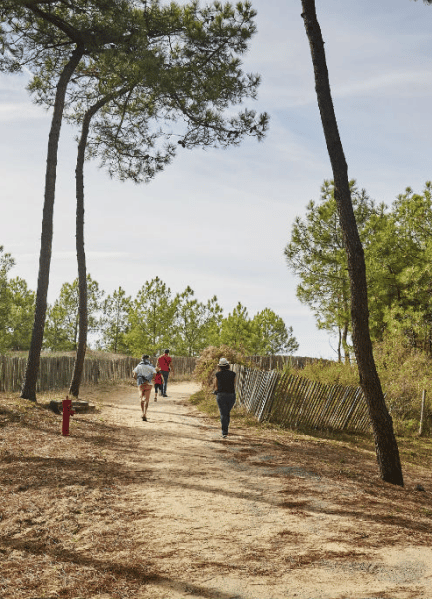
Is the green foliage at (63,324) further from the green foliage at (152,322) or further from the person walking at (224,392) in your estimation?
the person walking at (224,392)

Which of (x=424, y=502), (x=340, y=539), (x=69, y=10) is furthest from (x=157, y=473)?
(x=69, y=10)

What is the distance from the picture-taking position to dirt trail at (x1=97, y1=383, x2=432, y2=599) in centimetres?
430

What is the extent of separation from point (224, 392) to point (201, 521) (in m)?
5.82

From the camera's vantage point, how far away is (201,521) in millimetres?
5832

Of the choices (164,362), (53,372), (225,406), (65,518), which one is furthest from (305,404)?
(53,372)

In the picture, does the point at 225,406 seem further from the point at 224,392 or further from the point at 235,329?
the point at 235,329

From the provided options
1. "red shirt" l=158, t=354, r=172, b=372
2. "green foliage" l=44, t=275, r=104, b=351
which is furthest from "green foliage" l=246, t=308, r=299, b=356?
"red shirt" l=158, t=354, r=172, b=372

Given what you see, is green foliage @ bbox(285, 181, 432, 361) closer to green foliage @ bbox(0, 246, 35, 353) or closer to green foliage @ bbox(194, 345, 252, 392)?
green foliage @ bbox(194, 345, 252, 392)

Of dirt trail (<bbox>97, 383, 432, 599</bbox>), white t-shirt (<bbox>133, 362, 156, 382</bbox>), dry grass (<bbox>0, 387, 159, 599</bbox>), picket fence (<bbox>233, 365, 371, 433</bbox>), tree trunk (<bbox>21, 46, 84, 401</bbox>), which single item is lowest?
dry grass (<bbox>0, 387, 159, 599</bbox>)

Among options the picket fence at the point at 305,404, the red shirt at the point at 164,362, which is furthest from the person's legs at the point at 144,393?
the red shirt at the point at 164,362

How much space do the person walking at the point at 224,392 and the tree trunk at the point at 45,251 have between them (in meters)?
5.45

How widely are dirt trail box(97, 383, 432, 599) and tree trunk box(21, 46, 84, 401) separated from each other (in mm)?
5832

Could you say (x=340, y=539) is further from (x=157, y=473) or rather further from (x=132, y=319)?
(x=132, y=319)

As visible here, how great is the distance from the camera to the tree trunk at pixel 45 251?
14.3 m
